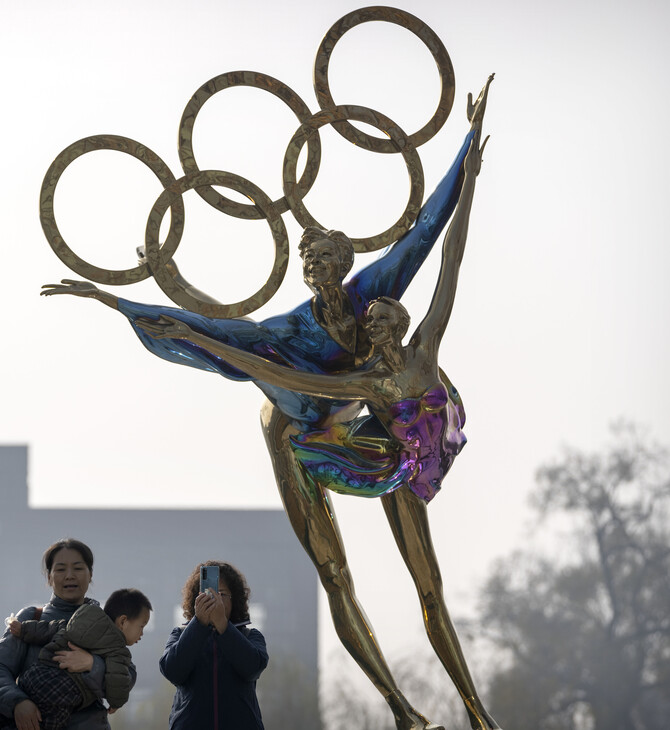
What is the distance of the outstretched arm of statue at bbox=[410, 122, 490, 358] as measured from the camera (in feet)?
13.9

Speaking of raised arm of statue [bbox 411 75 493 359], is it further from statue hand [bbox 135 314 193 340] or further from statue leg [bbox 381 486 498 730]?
statue hand [bbox 135 314 193 340]

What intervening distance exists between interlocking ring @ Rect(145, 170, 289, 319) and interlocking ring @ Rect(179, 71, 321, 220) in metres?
0.08

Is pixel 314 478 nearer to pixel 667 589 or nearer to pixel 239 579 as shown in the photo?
pixel 239 579

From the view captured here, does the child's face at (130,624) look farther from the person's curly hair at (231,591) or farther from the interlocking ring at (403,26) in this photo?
the interlocking ring at (403,26)

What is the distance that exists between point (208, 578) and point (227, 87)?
1641 mm

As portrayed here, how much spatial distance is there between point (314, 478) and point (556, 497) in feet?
39.3

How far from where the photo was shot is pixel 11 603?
15.3 metres

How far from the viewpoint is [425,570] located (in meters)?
4.33

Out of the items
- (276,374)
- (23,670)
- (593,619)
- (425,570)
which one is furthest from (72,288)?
(593,619)

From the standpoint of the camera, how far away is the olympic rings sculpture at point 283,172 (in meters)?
4.31

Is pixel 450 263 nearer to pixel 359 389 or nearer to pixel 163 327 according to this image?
pixel 359 389

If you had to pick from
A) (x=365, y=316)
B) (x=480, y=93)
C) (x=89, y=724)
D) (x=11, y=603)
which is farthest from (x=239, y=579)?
(x=11, y=603)

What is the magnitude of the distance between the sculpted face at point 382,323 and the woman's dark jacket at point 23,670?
45.8 inches

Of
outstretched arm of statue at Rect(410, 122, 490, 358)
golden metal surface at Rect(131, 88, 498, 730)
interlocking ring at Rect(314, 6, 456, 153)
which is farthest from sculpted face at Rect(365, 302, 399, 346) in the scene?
interlocking ring at Rect(314, 6, 456, 153)
